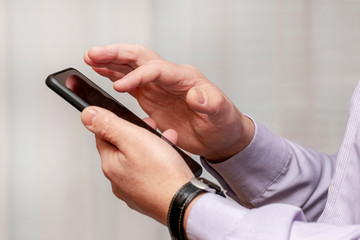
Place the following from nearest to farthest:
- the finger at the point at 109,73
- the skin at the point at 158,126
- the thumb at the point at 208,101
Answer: the skin at the point at 158,126 < the thumb at the point at 208,101 < the finger at the point at 109,73

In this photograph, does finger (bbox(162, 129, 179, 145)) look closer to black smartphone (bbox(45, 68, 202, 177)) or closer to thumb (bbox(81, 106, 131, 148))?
black smartphone (bbox(45, 68, 202, 177))

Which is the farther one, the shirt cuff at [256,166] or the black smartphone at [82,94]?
the shirt cuff at [256,166]

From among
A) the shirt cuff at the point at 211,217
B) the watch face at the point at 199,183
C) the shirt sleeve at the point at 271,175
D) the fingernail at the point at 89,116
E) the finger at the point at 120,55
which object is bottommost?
the shirt sleeve at the point at 271,175

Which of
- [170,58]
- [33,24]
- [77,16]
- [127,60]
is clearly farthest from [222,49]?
[127,60]

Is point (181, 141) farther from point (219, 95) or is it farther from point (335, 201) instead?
point (335, 201)

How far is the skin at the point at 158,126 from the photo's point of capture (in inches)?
26.0

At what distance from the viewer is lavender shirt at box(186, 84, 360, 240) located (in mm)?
565

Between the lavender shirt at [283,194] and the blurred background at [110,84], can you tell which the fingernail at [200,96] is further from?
the blurred background at [110,84]

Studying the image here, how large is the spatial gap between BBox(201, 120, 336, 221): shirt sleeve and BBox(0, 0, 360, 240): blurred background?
565 mm

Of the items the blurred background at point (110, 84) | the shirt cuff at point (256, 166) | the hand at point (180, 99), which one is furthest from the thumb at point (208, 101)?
the blurred background at point (110, 84)

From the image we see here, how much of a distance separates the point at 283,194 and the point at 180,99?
283 millimetres

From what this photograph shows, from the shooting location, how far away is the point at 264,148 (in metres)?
0.95

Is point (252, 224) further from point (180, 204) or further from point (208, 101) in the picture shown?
point (208, 101)

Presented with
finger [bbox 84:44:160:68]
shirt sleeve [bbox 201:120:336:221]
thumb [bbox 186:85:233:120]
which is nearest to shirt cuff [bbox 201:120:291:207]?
shirt sleeve [bbox 201:120:336:221]
